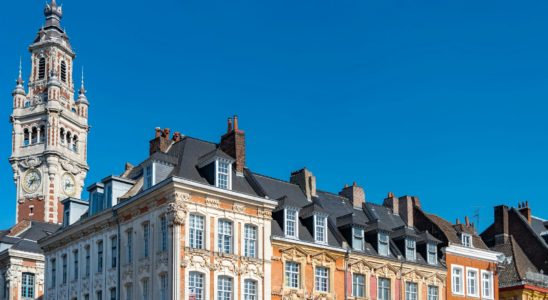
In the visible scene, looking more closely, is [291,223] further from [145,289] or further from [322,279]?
[145,289]

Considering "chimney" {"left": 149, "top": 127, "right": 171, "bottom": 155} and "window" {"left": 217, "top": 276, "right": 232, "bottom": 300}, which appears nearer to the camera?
"window" {"left": 217, "top": 276, "right": 232, "bottom": 300}

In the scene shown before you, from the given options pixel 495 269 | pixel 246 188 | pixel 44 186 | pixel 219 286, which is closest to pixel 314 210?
pixel 246 188

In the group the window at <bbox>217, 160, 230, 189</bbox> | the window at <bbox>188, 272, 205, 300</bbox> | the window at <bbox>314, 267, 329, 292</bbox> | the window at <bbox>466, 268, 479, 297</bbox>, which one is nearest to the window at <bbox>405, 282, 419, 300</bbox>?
the window at <bbox>466, 268, 479, 297</bbox>

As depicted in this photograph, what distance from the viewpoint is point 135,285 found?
5041cm

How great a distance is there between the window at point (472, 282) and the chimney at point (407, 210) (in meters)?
5.07

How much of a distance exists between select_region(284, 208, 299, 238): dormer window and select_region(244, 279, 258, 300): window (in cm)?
387

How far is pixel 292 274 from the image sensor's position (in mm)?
52906

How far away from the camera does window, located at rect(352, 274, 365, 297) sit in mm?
56094

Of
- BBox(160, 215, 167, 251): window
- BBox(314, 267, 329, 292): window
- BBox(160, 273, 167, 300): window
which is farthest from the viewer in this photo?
BBox(314, 267, 329, 292): window

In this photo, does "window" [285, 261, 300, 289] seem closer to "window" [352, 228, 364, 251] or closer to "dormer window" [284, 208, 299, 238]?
"dormer window" [284, 208, 299, 238]

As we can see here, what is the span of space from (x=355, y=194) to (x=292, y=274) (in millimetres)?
11935

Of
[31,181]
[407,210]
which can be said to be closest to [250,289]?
[407,210]

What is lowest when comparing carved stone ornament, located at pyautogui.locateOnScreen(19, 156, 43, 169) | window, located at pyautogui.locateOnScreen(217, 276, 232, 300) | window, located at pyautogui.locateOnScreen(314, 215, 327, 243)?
window, located at pyautogui.locateOnScreen(217, 276, 232, 300)

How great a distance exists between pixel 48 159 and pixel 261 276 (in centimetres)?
6679
